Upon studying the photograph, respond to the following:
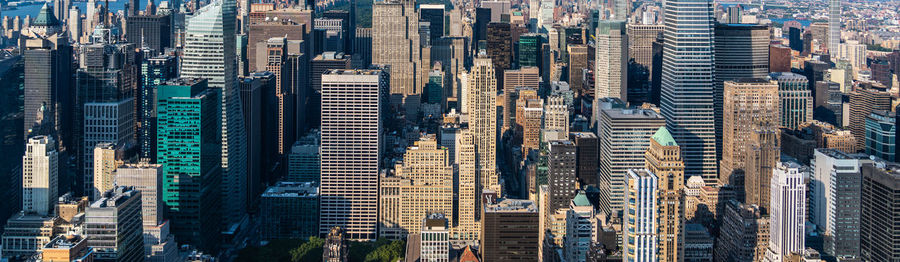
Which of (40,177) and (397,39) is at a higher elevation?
(397,39)

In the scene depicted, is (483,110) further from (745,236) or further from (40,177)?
(40,177)

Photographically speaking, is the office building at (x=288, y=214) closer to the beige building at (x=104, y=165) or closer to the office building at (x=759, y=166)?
the beige building at (x=104, y=165)

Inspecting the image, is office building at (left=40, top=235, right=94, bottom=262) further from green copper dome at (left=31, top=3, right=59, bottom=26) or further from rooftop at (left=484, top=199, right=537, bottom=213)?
green copper dome at (left=31, top=3, right=59, bottom=26)

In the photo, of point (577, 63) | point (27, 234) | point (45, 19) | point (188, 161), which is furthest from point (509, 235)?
point (577, 63)

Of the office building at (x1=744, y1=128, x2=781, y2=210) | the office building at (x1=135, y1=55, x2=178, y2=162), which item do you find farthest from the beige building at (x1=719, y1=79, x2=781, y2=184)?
the office building at (x1=135, y1=55, x2=178, y2=162)

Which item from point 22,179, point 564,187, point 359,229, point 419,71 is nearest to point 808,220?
point 564,187

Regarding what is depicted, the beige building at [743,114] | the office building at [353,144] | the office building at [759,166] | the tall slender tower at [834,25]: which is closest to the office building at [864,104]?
the beige building at [743,114]

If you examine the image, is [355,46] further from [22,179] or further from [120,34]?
[22,179]
